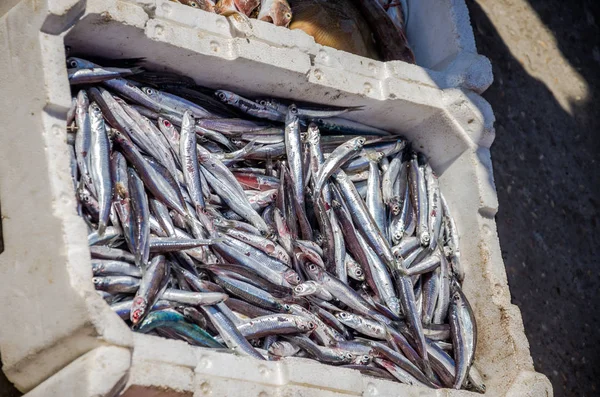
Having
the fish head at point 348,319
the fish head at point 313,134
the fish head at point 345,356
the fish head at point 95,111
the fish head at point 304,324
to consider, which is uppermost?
the fish head at point 95,111

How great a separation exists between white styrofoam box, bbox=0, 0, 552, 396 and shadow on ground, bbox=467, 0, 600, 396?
154 cm

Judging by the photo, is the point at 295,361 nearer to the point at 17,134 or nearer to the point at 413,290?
the point at 413,290

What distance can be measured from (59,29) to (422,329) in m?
2.87

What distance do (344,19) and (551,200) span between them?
2.78 meters

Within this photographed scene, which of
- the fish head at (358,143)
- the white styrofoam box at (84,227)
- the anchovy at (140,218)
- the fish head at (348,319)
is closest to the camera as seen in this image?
the white styrofoam box at (84,227)

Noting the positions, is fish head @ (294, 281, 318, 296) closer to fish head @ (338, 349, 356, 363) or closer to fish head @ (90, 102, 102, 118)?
fish head @ (338, 349, 356, 363)

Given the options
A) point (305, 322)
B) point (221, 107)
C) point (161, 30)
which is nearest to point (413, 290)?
point (305, 322)

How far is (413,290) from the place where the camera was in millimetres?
5230

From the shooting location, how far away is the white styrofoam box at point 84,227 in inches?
141

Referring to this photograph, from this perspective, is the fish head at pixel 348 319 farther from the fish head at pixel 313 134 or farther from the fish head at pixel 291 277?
the fish head at pixel 313 134

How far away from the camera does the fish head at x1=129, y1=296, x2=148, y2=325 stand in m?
3.92

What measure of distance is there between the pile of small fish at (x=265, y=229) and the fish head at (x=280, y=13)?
0.78 metres

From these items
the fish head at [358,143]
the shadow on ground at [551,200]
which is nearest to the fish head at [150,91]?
the fish head at [358,143]

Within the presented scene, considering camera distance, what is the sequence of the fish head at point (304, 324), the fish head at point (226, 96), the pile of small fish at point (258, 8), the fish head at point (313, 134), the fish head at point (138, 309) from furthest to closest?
the pile of small fish at point (258, 8) < the fish head at point (313, 134) < the fish head at point (226, 96) < the fish head at point (304, 324) < the fish head at point (138, 309)
